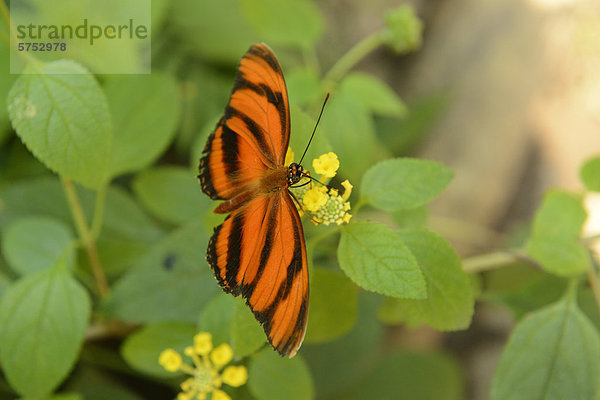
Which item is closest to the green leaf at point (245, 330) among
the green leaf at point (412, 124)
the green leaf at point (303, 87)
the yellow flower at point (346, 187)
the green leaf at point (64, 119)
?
the yellow flower at point (346, 187)

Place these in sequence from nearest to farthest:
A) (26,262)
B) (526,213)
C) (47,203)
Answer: (26,262) < (47,203) < (526,213)

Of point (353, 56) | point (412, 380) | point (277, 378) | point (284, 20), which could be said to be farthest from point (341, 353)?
point (353, 56)

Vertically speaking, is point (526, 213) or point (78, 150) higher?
point (78, 150)

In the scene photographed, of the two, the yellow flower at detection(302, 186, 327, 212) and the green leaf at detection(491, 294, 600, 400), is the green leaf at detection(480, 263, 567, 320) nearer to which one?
the green leaf at detection(491, 294, 600, 400)

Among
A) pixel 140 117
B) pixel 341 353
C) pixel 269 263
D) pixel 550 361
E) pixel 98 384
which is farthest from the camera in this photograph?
pixel 341 353

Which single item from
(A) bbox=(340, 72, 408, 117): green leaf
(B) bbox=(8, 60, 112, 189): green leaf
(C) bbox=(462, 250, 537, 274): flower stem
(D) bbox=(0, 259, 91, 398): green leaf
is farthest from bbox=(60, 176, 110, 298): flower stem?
(C) bbox=(462, 250, 537, 274): flower stem

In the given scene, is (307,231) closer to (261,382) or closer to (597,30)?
(261,382)

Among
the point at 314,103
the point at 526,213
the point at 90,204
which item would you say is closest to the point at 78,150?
the point at 90,204

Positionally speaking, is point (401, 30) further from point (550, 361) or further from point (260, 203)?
point (550, 361)
